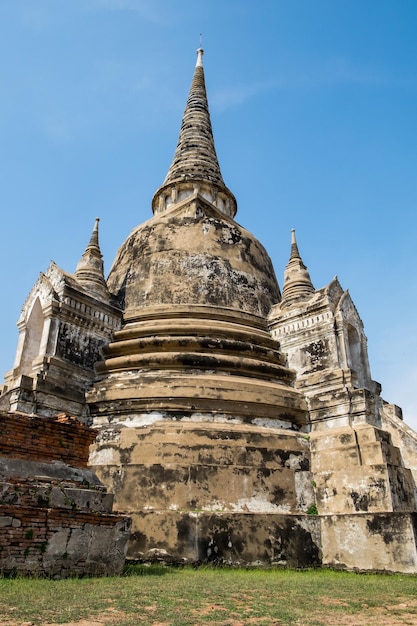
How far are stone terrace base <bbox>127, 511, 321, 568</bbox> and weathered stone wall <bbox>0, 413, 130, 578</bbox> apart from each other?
2.03 meters

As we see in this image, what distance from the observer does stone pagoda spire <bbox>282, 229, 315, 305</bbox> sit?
14594mm

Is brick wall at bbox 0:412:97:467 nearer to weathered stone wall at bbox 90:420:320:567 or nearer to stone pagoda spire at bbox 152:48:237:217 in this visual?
weathered stone wall at bbox 90:420:320:567

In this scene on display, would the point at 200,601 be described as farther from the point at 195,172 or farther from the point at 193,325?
the point at 195,172

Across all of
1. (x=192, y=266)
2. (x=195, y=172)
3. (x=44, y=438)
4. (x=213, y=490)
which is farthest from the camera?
(x=195, y=172)

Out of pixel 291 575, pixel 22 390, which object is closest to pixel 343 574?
pixel 291 575

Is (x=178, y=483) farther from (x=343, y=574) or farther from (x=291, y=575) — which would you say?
(x=343, y=574)

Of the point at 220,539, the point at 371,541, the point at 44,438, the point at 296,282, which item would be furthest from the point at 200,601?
the point at 296,282

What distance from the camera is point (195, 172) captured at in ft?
62.4

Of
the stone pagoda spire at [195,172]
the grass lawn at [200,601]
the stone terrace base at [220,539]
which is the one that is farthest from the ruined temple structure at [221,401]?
the stone pagoda spire at [195,172]

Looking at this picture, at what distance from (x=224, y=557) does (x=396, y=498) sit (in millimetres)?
3414

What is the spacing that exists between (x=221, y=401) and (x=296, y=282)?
17.3ft

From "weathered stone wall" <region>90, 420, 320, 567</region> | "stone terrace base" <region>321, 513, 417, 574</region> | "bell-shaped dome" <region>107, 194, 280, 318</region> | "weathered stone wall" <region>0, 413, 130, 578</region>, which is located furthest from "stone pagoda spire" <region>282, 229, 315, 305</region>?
"weathered stone wall" <region>0, 413, 130, 578</region>

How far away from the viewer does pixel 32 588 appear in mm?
5355

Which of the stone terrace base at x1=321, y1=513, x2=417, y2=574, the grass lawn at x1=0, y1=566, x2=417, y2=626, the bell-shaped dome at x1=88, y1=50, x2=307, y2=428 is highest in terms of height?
the bell-shaped dome at x1=88, y1=50, x2=307, y2=428
